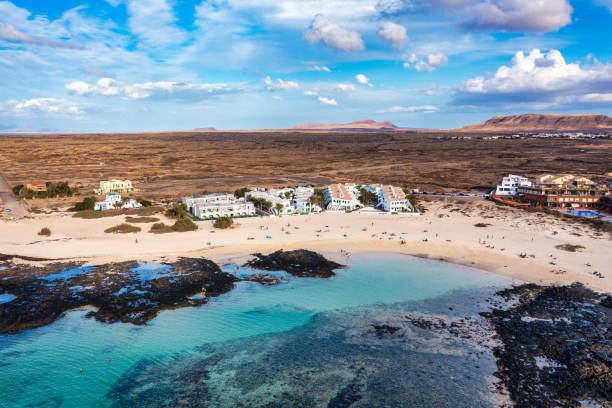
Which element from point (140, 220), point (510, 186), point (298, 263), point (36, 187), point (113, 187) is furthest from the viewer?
point (113, 187)

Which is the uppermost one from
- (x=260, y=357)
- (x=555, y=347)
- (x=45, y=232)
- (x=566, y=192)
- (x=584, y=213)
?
(x=566, y=192)

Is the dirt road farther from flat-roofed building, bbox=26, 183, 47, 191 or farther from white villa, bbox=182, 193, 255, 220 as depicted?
white villa, bbox=182, 193, 255, 220

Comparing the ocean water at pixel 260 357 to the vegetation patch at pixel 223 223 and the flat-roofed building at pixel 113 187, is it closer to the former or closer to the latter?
the vegetation patch at pixel 223 223

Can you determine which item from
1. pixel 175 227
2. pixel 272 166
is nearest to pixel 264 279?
pixel 175 227

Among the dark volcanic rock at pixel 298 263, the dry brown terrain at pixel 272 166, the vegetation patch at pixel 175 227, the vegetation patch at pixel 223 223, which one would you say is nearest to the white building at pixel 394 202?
the dry brown terrain at pixel 272 166

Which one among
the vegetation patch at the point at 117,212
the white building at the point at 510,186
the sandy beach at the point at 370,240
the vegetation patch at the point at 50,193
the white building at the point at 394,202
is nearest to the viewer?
the sandy beach at the point at 370,240

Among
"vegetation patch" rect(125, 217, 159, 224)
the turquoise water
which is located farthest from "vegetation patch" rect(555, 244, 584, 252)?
"vegetation patch" rect(125, 217, 159, 224)

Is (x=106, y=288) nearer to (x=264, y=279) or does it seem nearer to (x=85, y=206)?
(x=264, y=279)
